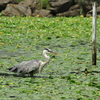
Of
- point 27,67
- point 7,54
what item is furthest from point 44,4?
point 27,67

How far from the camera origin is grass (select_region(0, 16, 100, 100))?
29.6 feet

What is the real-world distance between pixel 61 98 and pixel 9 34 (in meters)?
11.9

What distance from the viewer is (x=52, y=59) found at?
1378 centimetres

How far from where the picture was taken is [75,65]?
1268cm

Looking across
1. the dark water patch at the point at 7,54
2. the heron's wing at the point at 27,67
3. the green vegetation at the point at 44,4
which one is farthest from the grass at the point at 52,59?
the green vegetation at the point at 44,4

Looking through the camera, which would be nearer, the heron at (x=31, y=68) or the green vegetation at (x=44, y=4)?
the heron at (x=31, y=68)

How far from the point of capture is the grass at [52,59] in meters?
9.03

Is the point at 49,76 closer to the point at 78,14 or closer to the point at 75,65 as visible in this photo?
the point at 75,65

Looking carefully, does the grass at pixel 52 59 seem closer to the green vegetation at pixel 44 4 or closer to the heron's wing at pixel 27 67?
the heron's wing at pixel 27 67

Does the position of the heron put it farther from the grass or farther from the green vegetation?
the green vegetation

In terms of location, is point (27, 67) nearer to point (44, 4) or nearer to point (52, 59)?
point (52, 59)

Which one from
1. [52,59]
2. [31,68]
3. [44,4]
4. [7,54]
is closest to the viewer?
[31,68]

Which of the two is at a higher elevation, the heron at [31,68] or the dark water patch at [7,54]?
the dark water patch at [7,54]

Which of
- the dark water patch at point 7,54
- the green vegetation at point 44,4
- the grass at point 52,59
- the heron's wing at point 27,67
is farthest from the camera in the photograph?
the green vegetation at point 44,4
